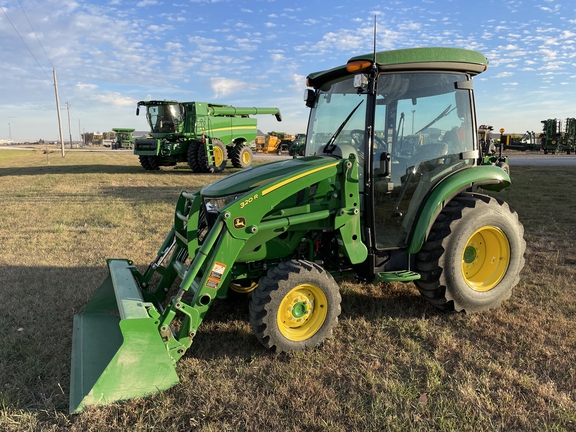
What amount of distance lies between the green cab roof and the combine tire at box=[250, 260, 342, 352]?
1.83 meters

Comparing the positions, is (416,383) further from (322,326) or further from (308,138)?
(308,138)

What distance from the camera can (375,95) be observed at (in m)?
3.75

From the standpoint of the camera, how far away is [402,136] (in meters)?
3.99

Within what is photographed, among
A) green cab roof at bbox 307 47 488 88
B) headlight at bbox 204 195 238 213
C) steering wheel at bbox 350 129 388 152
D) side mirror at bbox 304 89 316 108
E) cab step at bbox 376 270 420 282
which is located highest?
green cab roof at bbox 307 47 488 88

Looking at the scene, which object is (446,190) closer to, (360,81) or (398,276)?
(398,276)

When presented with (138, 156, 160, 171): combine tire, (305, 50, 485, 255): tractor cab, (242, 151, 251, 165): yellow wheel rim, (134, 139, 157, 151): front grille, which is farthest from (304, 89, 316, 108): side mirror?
(138, 156, 160, 171): combine tire

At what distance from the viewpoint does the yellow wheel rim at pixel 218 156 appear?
63.6 ft

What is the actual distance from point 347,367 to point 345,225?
114 cm

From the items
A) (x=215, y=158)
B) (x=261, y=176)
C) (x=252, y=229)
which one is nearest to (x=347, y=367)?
(x=252, y=229)

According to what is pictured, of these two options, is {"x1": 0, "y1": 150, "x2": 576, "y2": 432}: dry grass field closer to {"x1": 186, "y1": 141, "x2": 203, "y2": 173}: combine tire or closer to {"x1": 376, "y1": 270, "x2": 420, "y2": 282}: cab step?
{"x1": 376, "y1": 270, "x2": 420, "y2": 282}: cab step

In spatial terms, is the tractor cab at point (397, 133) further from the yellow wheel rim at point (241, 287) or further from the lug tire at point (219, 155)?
the lug tire at point (219, 155)

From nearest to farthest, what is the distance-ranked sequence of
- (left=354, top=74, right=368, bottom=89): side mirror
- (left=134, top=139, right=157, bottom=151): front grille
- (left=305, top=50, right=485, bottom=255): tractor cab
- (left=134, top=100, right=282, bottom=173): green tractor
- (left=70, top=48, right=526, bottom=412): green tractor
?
1. (left=70, top=48, right=526, bottom=412): green tractor
2. (left=354, top=74, right=368, bottom=89): side mirror
3. (left=305, top=50, right=485, bottom=255): tractor cab
4. (left=134, top=100, right=282, bottom=173): green tractor
5. (left=134, top=139, right=157, bottom=151): front grille

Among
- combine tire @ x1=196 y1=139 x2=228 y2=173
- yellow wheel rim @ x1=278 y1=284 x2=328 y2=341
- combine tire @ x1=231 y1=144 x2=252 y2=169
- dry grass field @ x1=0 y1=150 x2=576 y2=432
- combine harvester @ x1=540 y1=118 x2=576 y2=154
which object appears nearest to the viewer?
dry grass field @ x1=0 y1=150 x2=576 y2=432

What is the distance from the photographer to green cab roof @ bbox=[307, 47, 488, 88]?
3.71 metres
